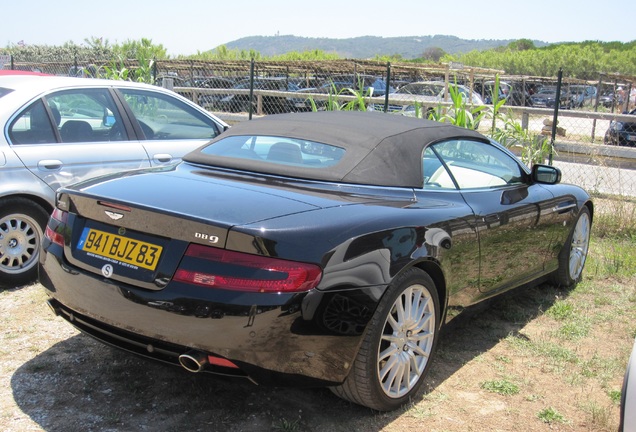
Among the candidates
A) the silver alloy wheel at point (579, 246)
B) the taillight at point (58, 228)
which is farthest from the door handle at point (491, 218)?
the taillight at point (58, 228)

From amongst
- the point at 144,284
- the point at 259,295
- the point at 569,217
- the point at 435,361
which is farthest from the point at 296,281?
the point at 569,217

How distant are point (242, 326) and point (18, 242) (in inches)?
116

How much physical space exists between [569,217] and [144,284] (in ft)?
11.8

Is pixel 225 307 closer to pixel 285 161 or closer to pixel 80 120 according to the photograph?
pixel 285 161

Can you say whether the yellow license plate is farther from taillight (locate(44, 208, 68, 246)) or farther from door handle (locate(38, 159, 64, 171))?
door handle (locate(38, 159, 64, 171))

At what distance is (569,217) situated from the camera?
513 centimetres

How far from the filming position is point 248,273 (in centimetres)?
265

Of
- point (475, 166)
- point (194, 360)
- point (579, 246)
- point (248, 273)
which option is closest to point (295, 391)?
point (194, 360)

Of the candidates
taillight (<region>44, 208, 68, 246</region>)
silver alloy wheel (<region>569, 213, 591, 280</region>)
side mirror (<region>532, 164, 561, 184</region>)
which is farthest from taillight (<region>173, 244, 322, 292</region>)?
silver alloy wheel (<region>569, 213, 591, 280</region>)

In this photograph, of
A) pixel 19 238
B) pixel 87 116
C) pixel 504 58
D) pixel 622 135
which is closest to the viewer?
pixel 19 238

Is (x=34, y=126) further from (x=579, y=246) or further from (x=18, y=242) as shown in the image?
(x=579, y=246)

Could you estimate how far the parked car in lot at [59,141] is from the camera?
479 cm

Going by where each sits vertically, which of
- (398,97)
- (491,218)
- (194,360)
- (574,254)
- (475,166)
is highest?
(398,97)

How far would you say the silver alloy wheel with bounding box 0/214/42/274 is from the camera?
15.7 feet
